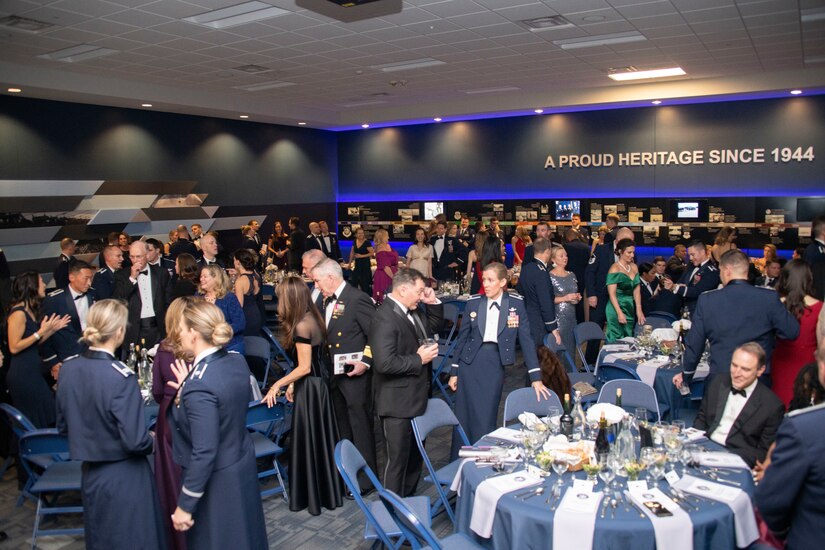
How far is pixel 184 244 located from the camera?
9859mm

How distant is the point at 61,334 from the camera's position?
5.46m

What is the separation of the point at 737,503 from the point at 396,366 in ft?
6.63

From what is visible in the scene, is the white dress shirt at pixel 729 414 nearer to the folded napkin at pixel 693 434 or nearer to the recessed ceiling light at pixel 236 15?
the folded napkin at pixel 693 434

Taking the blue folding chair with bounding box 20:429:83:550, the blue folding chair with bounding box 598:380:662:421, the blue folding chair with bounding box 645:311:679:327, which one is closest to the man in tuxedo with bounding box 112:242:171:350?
the blue folding chair with bounding box 20:429:83:550

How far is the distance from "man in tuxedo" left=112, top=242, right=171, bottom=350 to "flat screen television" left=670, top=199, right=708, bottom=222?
10100 millimetres

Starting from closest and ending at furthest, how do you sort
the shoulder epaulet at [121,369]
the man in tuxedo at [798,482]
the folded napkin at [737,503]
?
the man in tuxedo at [798,482] → the folded napkin at [737,503] → the shoulder epaulet at [121,369]

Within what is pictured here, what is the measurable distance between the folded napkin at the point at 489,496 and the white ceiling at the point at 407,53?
16.5 ft

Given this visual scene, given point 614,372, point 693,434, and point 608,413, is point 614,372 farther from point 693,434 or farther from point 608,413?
point 608,413

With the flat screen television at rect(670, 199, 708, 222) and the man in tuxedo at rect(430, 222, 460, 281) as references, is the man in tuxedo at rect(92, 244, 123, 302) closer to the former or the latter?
the man in tuxedo at rect(430, 222, 460, 281)

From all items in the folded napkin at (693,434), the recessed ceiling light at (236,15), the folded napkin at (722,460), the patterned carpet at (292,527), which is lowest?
the patterned carpet at (292,527)

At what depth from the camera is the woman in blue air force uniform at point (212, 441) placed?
9.63 feet

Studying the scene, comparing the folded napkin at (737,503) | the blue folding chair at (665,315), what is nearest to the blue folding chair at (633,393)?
the folded napkin at (737,503)

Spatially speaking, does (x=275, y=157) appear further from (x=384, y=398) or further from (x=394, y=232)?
(x=384, y=398)

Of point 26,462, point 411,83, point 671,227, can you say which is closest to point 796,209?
point 671,227
